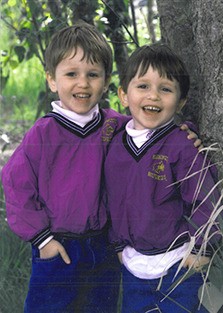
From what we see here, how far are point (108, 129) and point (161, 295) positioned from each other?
0.59m

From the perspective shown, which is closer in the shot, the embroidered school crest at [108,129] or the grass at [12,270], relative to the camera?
the embroidered school crest at [108,129]

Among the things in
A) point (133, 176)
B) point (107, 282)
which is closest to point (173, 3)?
point (133, 176)

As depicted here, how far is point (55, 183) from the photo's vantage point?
9.52 ft

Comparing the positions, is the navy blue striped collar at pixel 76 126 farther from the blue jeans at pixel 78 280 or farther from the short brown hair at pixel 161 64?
the blue jeans at pixel 78 280

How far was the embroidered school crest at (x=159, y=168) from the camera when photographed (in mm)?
2777

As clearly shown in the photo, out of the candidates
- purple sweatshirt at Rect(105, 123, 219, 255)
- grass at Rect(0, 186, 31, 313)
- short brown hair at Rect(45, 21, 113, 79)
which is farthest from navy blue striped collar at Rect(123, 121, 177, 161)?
grass at Rect(0, 186, 31, 313)

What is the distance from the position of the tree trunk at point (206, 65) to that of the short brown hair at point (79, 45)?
1.03ft

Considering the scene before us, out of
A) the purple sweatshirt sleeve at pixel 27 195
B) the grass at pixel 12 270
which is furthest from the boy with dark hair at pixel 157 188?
the grass at pixel 12 270

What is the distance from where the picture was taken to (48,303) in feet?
9.89

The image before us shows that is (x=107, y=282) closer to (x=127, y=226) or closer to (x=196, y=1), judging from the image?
(x=127, y=226)

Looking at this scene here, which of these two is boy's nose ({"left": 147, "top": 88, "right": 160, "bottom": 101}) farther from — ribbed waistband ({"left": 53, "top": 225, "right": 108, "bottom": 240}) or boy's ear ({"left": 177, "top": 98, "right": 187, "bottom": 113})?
ribbed waistband ({"left": 53, "top": 225, "right": 108, "bottom": 240})

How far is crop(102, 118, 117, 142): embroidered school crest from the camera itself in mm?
2957

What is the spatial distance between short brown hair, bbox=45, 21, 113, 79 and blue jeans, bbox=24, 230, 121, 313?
61cm

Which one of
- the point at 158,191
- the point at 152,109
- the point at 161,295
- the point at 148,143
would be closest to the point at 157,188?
the point at 158,191
